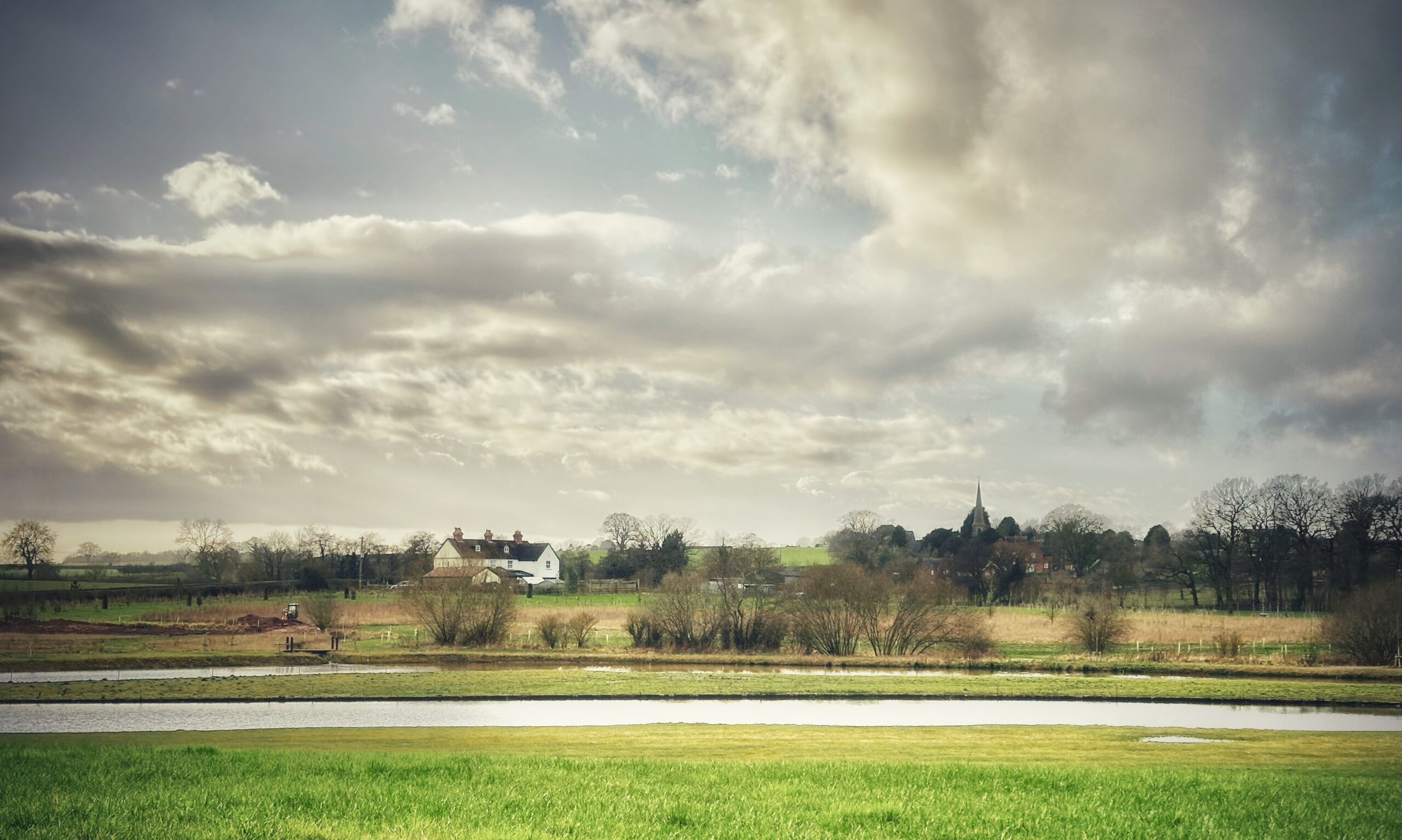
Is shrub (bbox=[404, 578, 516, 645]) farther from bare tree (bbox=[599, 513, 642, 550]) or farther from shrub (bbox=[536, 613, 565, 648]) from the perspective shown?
bare tree (bbox=[599, 513, 642, 550])

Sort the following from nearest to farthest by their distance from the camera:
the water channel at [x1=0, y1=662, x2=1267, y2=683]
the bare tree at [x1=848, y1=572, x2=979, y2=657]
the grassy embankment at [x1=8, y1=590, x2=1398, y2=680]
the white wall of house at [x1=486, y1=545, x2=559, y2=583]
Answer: the water channel at [x1=0, y1=662, x2=1267, y2=683] → the grassy embankment at [x1=8, y1=590, x2=1398, y2=680] → the bare tree at [x1=848, y1=572, x2=979, y2=657] → the white wall of house at [x1=486, y1=545, x2=559, y2=583]

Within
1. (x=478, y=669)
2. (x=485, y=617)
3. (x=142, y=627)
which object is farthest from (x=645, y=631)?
(x=142, y=627)

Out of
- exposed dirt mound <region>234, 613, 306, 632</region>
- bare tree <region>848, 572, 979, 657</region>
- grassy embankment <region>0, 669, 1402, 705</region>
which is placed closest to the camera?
grassy embankment <region>0, 669, 1402, 705</region>

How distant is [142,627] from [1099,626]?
215ft

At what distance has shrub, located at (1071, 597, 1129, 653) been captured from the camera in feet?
190

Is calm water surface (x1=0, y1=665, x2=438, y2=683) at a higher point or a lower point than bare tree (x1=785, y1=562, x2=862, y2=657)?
lower

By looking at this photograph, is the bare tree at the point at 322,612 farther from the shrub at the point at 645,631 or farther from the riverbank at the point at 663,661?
the shrub at the point at 645,631

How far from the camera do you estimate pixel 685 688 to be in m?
40.8

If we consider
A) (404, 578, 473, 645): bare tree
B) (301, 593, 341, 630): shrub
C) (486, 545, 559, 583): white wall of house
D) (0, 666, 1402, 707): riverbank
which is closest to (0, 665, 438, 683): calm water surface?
(0, 666, 1402, 707): riverbank

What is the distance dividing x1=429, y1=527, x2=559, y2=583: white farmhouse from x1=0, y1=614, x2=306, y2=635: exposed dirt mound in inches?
2590

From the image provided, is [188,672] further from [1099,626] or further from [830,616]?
[1099,626]

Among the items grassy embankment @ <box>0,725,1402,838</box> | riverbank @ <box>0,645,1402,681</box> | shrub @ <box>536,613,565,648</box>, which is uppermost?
grassy embankment @ <box>0,725,1402,838</box>

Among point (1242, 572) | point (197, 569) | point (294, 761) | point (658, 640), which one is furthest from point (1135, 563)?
point (294, 761)

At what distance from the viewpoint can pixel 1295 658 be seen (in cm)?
5459
